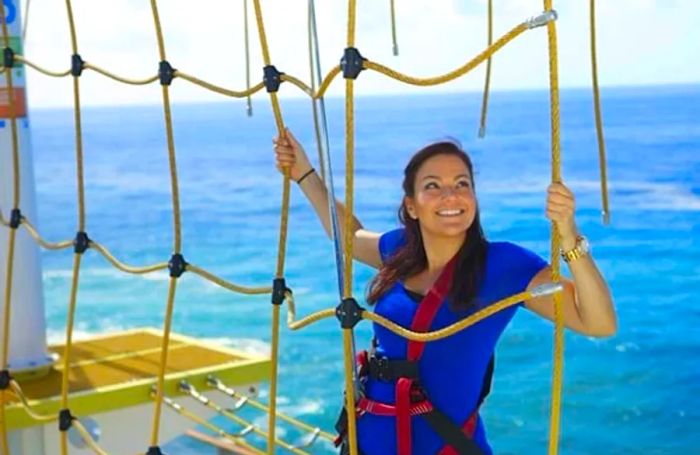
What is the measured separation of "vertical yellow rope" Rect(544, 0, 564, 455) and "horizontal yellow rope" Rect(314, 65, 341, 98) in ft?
0.90

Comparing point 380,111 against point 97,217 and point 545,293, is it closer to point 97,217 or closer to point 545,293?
point 97,217

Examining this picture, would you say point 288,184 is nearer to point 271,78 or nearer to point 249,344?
point 271,78

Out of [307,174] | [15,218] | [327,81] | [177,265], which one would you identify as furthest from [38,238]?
[327,81]

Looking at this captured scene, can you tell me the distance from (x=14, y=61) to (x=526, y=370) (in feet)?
20.1

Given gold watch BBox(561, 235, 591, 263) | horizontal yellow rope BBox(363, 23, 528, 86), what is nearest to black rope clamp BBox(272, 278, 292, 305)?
horizontal yellow rope BBox(363, 23, 528, 86)

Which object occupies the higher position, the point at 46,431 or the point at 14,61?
the point at 14,61

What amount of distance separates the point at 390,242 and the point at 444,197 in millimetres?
172

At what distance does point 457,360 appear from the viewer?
1.19 meters

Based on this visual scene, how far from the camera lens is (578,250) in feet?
3.39

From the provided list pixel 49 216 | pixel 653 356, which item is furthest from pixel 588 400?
pixel 49 216

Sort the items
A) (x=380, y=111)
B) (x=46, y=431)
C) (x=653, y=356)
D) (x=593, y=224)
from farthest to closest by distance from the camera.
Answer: (x=380, y=111) < (x=593, y=224) < (x=653, y=356) < (x=46, y=431)

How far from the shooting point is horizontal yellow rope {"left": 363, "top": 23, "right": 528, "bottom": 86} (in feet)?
3.41

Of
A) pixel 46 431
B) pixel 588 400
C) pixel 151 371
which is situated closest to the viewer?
pixel 46 431

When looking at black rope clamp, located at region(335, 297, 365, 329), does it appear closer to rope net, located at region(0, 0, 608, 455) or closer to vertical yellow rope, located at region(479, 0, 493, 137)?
rope net, located at region(0, 0, 608, 455)
